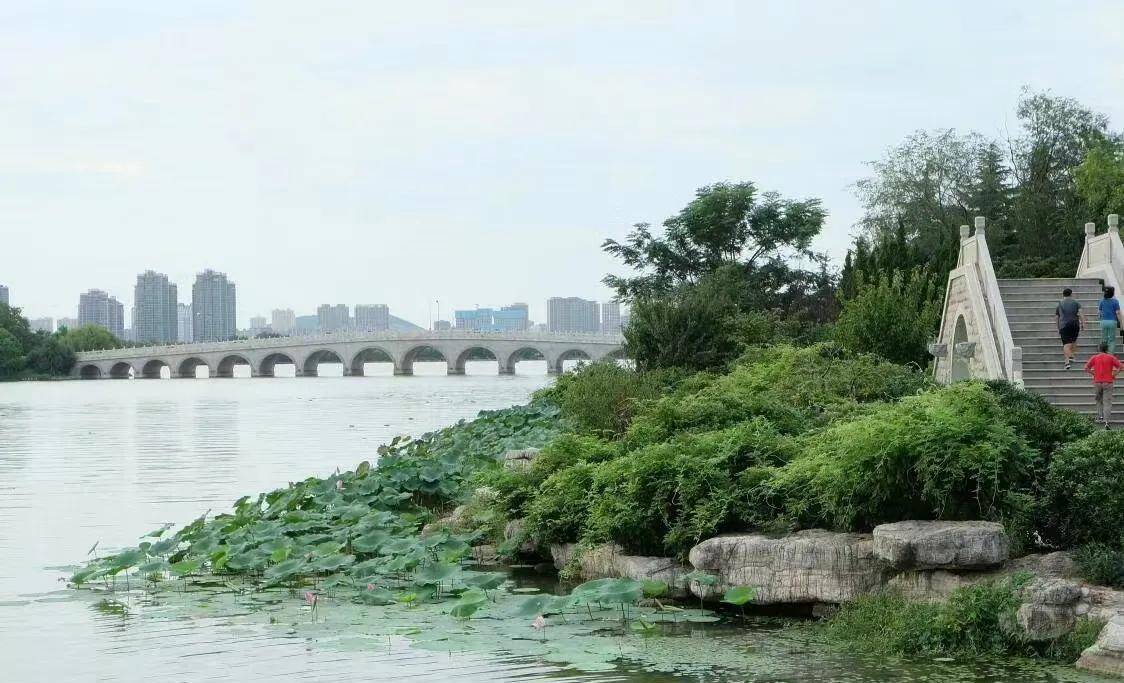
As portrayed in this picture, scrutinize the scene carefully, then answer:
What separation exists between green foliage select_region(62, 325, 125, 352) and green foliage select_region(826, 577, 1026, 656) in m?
120

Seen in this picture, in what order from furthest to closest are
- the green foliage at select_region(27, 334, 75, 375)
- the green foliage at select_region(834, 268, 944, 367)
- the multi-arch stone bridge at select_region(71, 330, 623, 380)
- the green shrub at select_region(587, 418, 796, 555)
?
the green foliage at select_region(27, 334, 75, 375), the multi-arch stone bridge at select_region(71, 330, 623, 380), the green foliage at select_region(834, 268, 944, 367), the green shrub at select_region(587, 418, 796, 555)

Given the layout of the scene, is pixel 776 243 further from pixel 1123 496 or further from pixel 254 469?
pixel 1123 496

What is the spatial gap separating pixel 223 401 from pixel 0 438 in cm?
2562

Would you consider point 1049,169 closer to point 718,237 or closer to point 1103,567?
point 718,237

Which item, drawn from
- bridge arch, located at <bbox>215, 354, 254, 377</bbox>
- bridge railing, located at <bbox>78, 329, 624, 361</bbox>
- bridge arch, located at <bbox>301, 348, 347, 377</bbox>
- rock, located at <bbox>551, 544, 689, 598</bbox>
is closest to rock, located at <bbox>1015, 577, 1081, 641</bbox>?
rock, located at <bbox>551, 544, 689, 598</bbox>

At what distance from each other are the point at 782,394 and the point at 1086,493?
6.88 metres

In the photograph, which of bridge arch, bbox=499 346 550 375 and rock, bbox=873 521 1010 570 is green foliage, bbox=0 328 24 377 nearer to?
bridge arch, bbox=499 346 550 375

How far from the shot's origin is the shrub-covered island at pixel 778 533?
8328 mm

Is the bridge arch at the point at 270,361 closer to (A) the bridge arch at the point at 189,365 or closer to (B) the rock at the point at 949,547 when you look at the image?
(A) the bridge arch at the point at 189,365

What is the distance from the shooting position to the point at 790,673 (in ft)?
25.1

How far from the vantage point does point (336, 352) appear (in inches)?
4427

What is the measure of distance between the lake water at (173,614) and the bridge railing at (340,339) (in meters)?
68.3

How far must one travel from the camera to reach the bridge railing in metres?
106

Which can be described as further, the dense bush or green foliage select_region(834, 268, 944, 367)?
green foliage select_region(834, 268, 944, 367)
